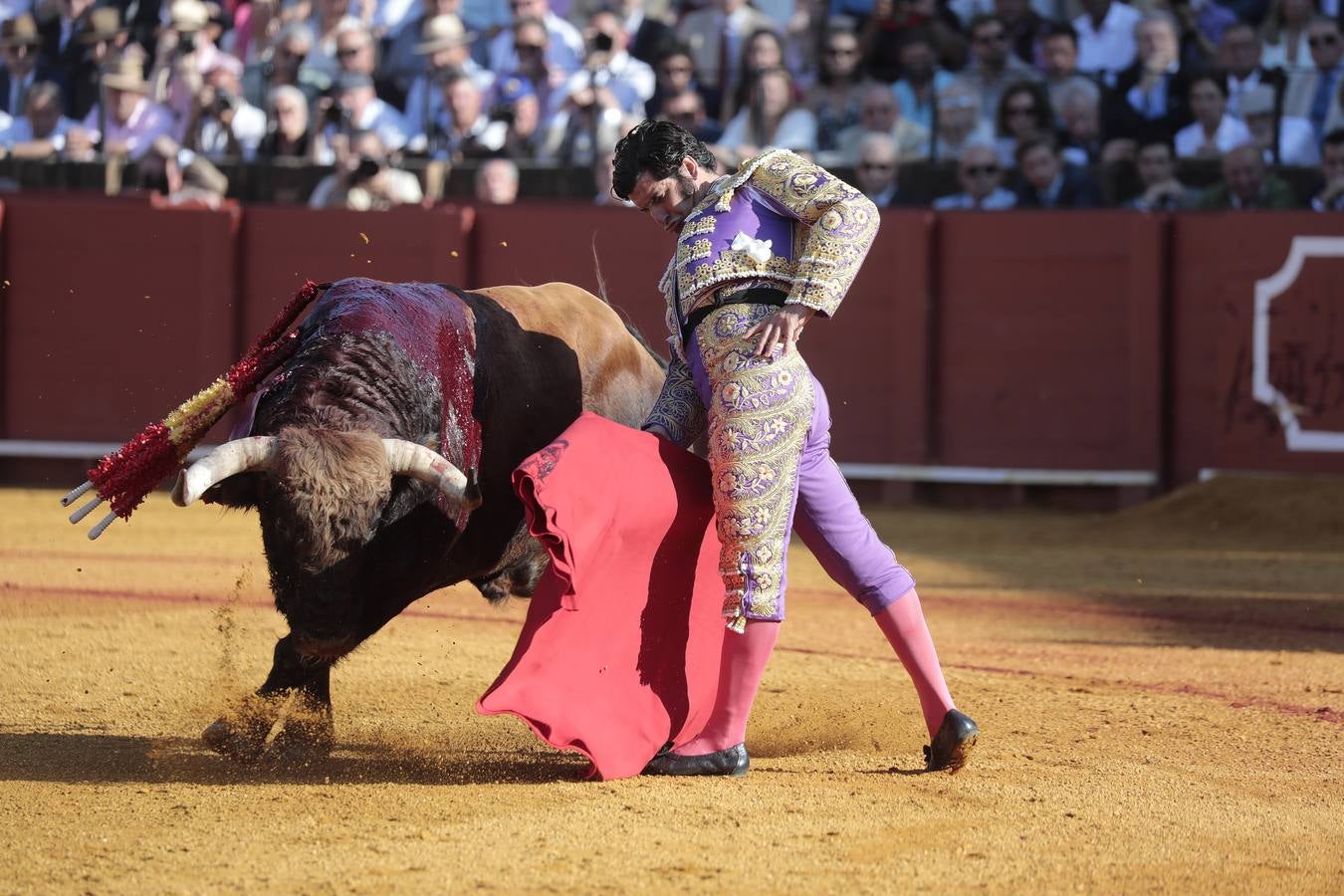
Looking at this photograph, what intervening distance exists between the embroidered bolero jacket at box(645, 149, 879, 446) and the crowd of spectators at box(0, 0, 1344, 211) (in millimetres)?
5036

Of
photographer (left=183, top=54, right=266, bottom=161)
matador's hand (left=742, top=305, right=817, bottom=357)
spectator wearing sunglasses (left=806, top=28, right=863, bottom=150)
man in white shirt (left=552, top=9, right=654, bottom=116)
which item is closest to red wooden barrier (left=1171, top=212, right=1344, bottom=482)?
spectator wearing sunglasses (left=806, top=28, right=863, bottom=150)

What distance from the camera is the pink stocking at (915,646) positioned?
120 inches

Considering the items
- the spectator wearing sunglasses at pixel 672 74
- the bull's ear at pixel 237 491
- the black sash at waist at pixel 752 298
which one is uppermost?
the spectator wearing sunglasses at pixel 672 74

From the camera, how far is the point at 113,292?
29.0 ft

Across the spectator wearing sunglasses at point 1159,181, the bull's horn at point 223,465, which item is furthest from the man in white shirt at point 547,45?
the bull's horn at point 223,465

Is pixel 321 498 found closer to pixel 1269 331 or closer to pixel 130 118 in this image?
pixel 1269 331

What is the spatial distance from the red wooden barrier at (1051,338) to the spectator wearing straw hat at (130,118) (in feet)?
14.0

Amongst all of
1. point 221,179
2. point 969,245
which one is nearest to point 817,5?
point 969,245

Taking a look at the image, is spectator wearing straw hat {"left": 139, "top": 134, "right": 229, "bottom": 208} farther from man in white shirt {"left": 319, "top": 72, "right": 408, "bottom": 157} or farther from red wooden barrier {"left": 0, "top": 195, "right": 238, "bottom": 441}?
man in white shirt {"left": 319, "top": 72, "right": 408, "bottom": 157}

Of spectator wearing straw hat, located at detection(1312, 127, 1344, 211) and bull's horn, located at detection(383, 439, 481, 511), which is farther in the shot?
spectator wearing straw hat, located at detection(1312, 127, 1344, 211)

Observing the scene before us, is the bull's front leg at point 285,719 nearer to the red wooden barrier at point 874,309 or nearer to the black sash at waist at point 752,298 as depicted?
the black sash at waist at point 752,298

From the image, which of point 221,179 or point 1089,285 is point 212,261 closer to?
point 221,179

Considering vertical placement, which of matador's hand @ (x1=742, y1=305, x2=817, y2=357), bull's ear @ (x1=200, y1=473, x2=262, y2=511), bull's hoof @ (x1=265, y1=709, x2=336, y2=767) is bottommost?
bull's hoof @ (x1=265, y1=709, x2=336, y2=767)

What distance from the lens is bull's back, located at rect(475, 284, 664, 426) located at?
144 inches
